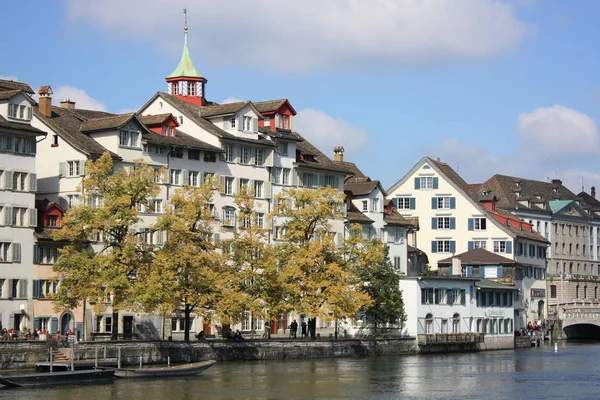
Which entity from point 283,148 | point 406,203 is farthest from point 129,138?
point 406,203

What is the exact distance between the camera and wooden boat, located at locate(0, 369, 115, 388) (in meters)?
78.2

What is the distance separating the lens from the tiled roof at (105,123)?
106250 mm

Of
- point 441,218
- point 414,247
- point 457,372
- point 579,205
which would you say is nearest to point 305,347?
point 457,372

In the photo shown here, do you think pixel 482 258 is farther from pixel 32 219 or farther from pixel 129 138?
pixel 32 219

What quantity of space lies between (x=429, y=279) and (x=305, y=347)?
75.8ft

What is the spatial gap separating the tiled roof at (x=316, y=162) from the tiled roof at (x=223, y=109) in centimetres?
974

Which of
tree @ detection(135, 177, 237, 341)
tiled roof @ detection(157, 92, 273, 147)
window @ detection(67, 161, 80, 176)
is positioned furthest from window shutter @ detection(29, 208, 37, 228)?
tiled roof @ detection(157, 92, 273, 147)

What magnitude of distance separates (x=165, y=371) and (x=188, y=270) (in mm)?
12315

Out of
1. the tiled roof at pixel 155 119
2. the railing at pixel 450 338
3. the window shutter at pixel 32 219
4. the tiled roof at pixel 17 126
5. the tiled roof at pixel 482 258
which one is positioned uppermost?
the tiled roof at pixel 155 119

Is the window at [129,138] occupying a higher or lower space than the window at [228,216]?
higher

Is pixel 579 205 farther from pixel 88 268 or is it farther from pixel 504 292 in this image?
pixel 88 268

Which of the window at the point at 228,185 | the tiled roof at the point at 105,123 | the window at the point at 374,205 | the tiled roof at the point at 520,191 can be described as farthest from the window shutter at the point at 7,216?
the tiled roof at the point at 520,191

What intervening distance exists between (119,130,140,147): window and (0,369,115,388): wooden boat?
27.3m

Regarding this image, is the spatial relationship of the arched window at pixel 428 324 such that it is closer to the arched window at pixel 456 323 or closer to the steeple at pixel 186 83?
the arched window at pixel 456 323
